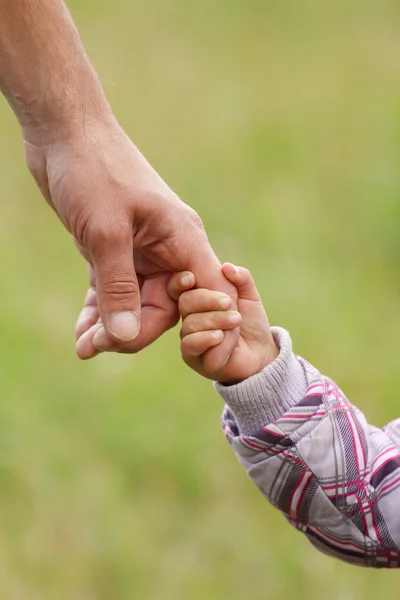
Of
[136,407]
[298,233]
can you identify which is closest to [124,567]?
[136,407]

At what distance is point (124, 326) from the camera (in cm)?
165

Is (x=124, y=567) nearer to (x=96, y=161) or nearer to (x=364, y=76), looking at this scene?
(x=96, y=161)

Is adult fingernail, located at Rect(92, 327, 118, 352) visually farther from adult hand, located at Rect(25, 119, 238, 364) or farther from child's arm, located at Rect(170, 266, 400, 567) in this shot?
child's arm, located at Rect(170, 266, 400, 567)

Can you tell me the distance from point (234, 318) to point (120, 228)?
247mm

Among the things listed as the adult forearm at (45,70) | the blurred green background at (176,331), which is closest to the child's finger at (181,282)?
the adult forearm at (45,70)

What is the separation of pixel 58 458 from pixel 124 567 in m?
0.52

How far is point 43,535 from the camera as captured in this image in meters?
2.76

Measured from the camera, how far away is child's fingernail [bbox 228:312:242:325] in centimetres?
164

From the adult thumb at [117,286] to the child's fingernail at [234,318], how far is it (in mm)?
163

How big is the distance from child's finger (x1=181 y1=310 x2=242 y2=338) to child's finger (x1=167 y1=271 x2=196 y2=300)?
0.06 meters

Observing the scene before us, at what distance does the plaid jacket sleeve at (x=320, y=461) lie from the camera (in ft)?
5.28

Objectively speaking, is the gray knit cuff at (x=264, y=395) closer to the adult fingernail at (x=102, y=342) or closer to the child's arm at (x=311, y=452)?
the child's arm at (x=311, y=452)

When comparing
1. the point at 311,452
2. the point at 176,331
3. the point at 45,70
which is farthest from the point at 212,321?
the point at 176,331

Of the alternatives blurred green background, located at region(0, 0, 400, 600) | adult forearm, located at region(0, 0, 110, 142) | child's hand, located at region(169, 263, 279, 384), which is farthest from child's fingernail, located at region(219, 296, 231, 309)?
blurred green background, located at region(0, 0, 400, 600)
